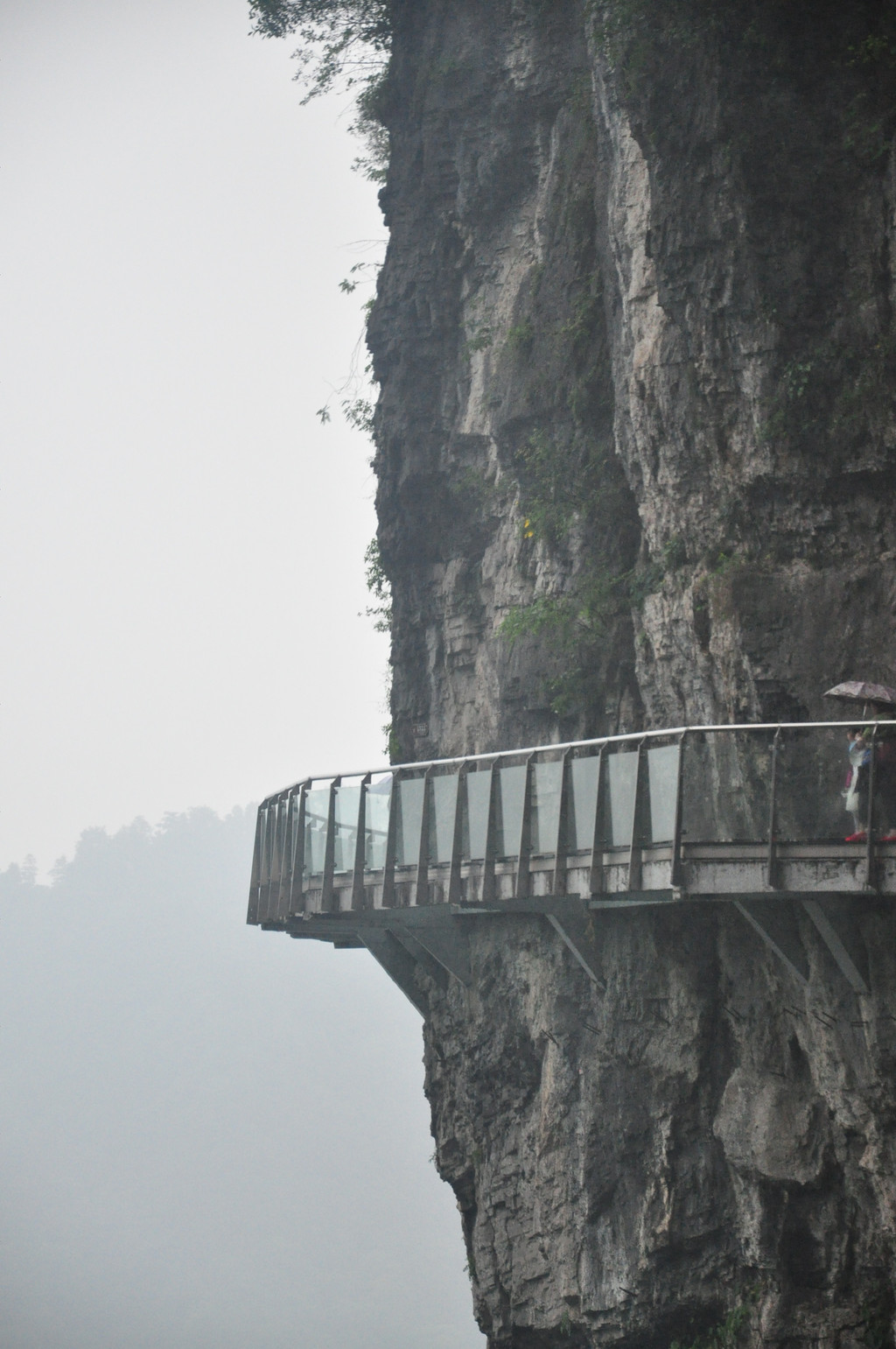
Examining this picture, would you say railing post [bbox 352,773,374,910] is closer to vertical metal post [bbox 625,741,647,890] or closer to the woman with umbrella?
vertical metal post [bbox 625,741,647,890]

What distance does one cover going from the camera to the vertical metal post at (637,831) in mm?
14172

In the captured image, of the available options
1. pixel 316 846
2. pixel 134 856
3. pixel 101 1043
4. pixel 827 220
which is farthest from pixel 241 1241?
pixel 827 220

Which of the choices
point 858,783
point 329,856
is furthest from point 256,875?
point 858,783

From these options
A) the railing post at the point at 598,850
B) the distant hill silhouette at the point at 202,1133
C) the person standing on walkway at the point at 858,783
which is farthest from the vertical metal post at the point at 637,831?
the distant hill silhouette at the point at 202,1133

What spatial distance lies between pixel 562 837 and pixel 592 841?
2.20ft

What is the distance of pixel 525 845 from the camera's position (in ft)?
53.3

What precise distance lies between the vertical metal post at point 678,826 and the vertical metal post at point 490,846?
3.59m

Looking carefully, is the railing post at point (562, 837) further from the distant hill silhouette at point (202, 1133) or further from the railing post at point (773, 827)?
the distant hill silhouette at point (202, 1133)

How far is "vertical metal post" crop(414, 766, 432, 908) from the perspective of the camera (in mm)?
17875

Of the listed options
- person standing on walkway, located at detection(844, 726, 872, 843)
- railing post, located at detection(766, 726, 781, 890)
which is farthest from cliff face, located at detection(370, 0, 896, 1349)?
person standing on walkway, located at detection(844, 726, 872, 843)

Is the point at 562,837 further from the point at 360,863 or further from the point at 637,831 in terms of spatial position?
the point at 360,863

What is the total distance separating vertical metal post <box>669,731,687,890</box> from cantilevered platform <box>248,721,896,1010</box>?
2 centimetres

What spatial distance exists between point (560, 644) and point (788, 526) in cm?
496

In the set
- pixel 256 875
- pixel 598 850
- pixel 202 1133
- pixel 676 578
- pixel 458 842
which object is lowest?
pixel 202 1133
